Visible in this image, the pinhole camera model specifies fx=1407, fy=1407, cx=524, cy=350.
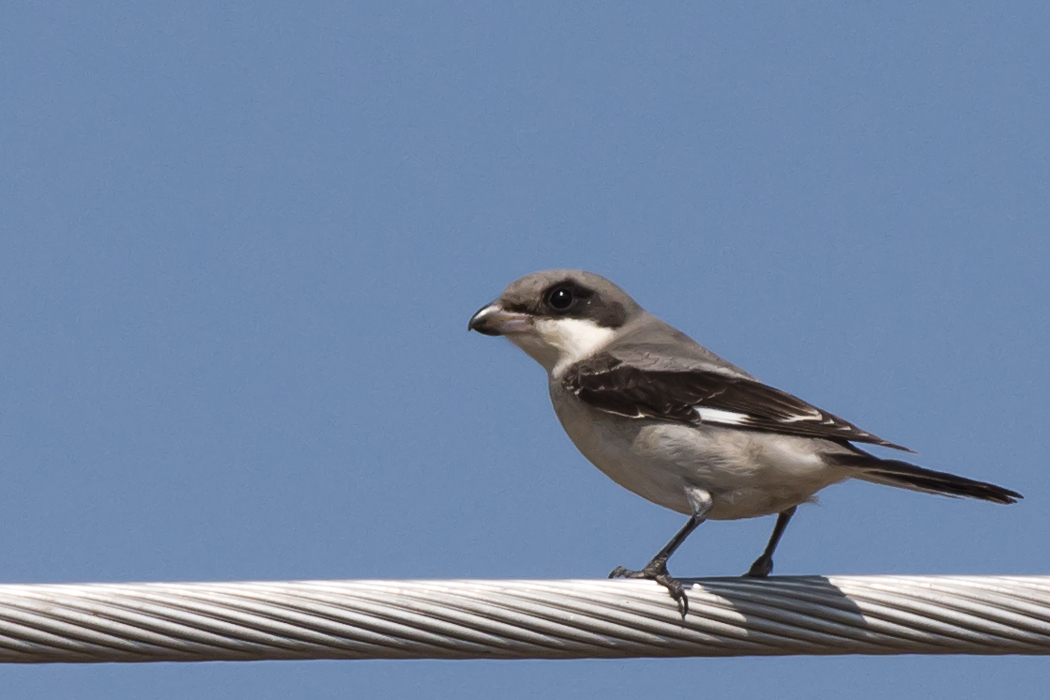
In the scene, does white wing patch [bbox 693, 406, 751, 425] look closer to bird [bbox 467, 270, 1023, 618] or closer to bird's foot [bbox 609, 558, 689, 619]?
bird [bbox 467, 270, 1023, 618]

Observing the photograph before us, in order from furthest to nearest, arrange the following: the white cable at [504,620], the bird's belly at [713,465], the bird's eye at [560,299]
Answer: the bird's eye at [560,299] < the bird's belly at [713,465] < the white cable at [504,620]

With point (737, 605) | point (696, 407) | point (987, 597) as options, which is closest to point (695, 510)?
point (696, 407)

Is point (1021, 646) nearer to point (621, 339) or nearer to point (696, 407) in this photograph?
point (696, 407)

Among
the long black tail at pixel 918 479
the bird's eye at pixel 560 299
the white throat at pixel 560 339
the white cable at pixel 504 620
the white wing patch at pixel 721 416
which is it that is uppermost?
the bird's eye at pixel 560 299

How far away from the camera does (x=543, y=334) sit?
22.1 feet

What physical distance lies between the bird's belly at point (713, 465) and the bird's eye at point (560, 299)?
3.03ft

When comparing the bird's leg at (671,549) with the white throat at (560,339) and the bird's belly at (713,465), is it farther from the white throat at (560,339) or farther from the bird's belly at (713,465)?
the white throat at (560,339)

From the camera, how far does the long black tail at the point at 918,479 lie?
5.05 metres

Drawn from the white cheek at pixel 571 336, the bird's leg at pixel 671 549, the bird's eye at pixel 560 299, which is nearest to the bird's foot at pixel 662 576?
the bird's leg at pixel 671 549

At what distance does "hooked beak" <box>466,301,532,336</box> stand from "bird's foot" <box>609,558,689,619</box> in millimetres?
A: 1495

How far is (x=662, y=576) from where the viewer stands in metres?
5.10

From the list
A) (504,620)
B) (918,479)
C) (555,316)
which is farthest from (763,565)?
(504,620)

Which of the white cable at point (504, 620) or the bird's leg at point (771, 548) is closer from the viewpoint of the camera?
the white cable at point (504, 620)

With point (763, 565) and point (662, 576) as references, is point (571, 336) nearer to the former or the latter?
point (763, 565)
